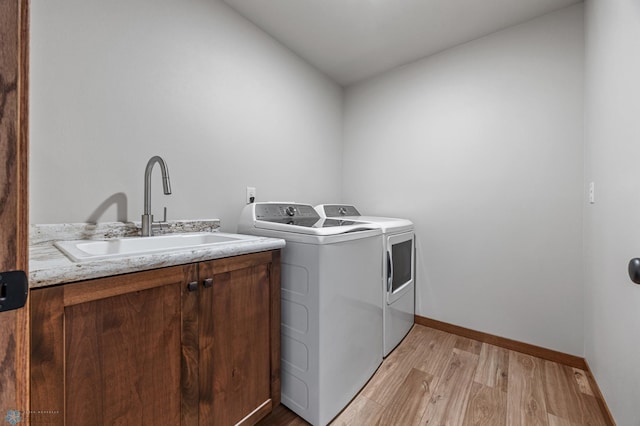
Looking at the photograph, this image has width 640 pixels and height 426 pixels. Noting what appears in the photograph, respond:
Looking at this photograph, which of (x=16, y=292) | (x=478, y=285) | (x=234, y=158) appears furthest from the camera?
(x=478, y=285)

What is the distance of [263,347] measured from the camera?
119 cm

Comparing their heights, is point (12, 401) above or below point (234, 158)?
below

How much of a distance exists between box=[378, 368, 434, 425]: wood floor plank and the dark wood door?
4.57ft

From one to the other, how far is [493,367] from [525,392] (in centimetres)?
23

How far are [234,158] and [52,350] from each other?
1351 millimetres

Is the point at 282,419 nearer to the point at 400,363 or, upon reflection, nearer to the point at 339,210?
the point at 400,363

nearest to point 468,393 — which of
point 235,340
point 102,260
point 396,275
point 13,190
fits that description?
point 396,275

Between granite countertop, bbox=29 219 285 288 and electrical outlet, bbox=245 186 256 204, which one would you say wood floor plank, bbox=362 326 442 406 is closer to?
granite countertop, bbox=29 219 285 288

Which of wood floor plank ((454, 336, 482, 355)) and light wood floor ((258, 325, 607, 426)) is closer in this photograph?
light wood floor ((258, 325, 607, 426))

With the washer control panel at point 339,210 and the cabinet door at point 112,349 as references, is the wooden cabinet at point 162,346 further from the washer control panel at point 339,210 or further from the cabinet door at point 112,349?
the washer control panel at point 339,210

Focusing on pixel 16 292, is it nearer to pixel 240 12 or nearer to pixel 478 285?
pixel 240 12

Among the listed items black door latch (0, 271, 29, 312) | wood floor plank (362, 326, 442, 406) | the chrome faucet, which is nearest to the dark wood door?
black door latch (0, 271, 29, 312)

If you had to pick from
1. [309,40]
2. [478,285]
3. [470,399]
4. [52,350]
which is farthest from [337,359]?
[309,40]

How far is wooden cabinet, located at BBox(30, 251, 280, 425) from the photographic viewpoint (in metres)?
0.65
